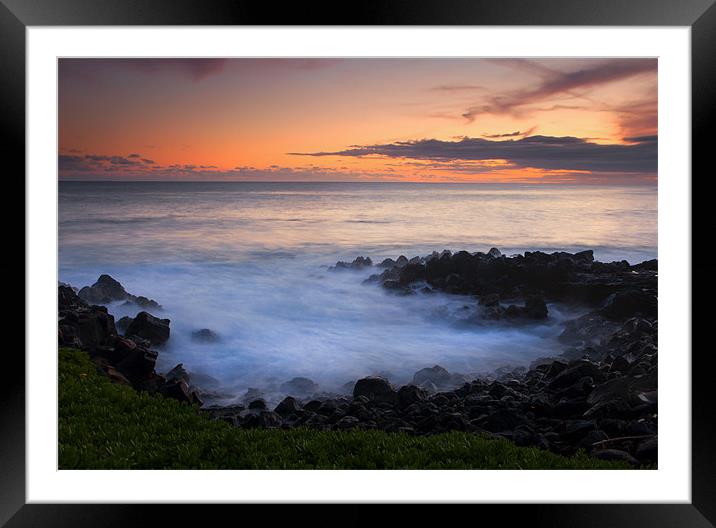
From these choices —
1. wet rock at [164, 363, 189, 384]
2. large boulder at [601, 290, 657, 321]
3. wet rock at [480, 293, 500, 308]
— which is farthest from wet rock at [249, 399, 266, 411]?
large boulder at [601, 290, 657, 321]

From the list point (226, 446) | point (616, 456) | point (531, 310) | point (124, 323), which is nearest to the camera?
point (226, 446)

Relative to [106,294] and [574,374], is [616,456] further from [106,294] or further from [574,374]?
[106,294]

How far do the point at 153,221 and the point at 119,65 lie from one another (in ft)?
6.35

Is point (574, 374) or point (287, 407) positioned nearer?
point (287, 407)

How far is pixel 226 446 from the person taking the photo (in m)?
5.26

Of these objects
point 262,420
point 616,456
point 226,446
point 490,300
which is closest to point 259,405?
point 262,420

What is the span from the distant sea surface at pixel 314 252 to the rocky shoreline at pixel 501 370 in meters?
0.15

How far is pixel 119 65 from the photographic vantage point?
24.0 ft

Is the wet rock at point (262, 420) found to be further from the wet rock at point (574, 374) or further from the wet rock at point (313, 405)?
the wet rock at point (574, 374)

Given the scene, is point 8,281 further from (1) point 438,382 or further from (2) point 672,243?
(1) point 438,382

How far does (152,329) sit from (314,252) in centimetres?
218

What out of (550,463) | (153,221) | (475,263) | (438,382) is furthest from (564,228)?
(153,221)

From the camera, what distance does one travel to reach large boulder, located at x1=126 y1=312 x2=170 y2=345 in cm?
726

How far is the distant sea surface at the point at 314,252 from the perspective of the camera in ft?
23.8
